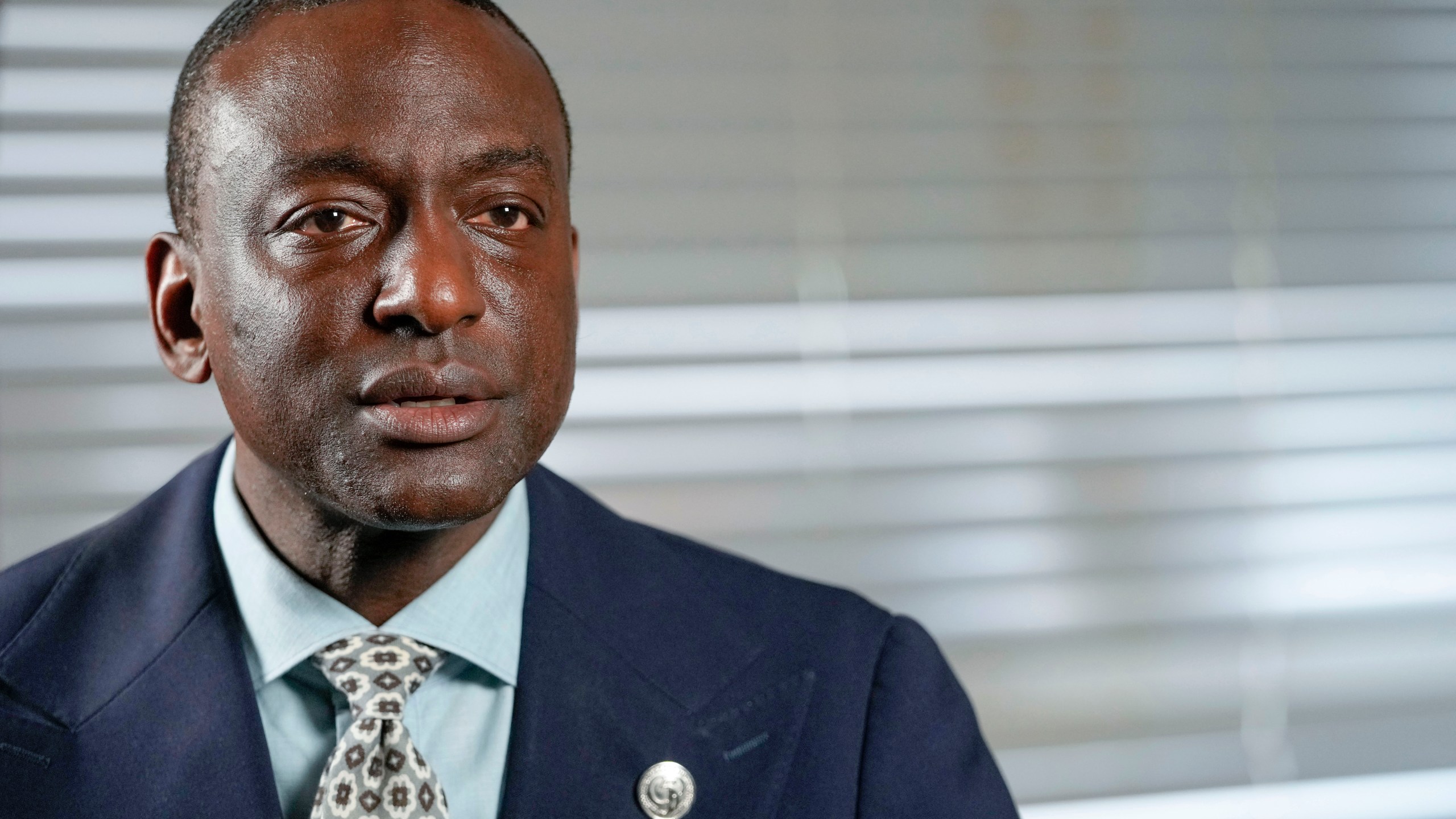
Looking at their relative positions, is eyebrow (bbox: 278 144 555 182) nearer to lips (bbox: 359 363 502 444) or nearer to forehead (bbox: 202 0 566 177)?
forehead (bbox: 202 0 566 177)

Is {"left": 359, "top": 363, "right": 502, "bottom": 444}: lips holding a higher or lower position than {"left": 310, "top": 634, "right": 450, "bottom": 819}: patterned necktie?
higher

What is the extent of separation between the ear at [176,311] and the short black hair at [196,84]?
4 cm

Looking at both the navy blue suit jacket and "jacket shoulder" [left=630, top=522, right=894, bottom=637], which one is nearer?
the navy blue suit jacket

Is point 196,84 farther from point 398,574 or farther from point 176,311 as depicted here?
point 398,574

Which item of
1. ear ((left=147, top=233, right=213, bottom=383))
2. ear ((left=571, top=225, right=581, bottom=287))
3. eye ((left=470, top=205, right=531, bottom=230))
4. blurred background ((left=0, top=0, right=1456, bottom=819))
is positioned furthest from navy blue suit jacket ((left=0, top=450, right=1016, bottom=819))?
blurred background ((left=0, top=0, right=1456, bottom=819))

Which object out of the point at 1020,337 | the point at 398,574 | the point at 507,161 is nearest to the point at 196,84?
the point at 507,161

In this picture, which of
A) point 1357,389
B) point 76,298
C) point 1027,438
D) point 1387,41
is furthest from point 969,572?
point 76,298

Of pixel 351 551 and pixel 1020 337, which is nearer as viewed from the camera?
pixel 351 551

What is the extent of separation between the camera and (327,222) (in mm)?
1348

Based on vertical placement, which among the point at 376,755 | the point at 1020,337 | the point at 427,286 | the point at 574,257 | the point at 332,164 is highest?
the point at 1020,337

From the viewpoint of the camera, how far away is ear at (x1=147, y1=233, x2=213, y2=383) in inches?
59.7

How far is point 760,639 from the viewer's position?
1.63 m

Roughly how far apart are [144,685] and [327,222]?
0.55 meters

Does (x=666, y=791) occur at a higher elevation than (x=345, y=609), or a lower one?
lower
